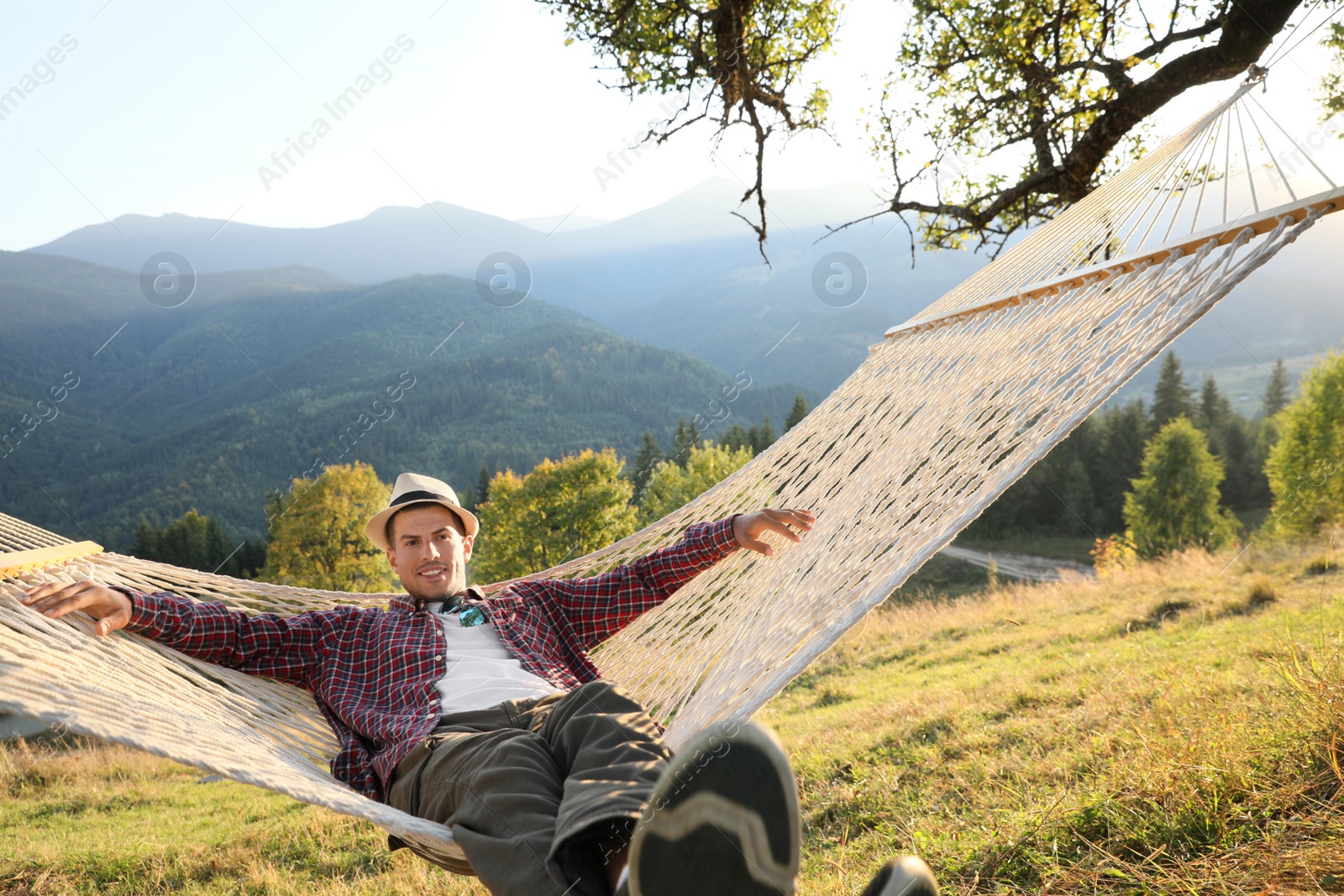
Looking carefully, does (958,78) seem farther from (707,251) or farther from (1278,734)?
(707,251)

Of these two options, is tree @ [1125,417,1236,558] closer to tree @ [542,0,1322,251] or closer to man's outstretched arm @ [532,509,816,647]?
tree @ [542,0,1322,251]

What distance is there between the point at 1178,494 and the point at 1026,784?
23.4 meters

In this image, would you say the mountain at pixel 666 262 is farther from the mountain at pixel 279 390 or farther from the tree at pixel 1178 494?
the tree at pixel 1178 494

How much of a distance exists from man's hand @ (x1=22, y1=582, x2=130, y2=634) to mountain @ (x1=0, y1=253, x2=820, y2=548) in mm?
27038

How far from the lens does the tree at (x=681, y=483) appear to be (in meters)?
12.6

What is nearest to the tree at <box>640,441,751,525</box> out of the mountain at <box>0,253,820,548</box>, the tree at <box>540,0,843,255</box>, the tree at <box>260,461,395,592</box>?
the tree at <box>260,461,395,592</box>

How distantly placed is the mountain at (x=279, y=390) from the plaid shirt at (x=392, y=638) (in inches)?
1061

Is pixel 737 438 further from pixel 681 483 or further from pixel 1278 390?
pixel 1278 390

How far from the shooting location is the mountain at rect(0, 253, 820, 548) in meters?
46.8

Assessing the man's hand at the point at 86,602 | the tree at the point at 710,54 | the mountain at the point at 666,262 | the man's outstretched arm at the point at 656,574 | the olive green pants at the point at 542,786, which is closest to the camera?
the olive green pants at the point at 542,786

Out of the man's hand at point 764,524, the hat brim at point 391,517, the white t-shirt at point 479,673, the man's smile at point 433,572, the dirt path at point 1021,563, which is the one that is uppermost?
the hat brim at point 391,517

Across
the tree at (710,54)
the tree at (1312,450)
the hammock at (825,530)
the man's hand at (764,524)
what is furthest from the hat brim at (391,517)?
the tree at (1312,450)

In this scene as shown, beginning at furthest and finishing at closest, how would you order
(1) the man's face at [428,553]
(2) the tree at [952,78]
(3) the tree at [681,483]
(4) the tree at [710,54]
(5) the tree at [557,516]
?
1. (3) the tree at [681,483]
2. (5) the tree at [557,516]
3. (4) the tree at [710,54]
4. (2) the tree at [952,78]
5. (1) the man's face at [428,553]

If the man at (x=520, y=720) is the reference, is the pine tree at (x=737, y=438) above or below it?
below
